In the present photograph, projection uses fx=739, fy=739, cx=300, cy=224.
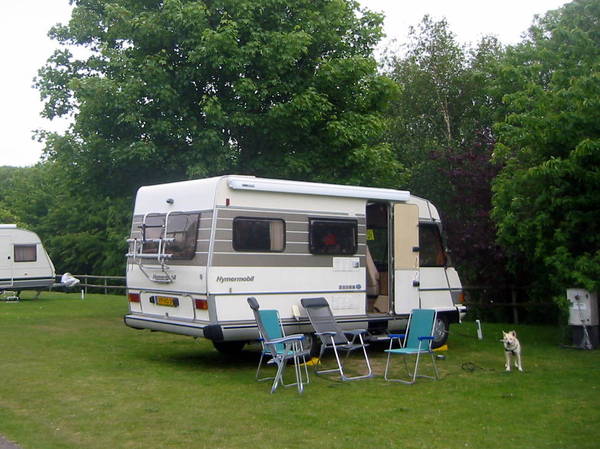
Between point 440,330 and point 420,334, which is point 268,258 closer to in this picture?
point 420,334

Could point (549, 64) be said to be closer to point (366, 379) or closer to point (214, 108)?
point (214, 108)

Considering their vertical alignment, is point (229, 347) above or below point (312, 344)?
below

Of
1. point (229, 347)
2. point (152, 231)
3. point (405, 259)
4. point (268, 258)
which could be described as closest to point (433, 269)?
point (405, 259)

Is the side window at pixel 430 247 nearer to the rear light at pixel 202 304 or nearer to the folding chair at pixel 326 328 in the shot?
the folding chair at pixel 326 328

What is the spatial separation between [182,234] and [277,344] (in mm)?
2269

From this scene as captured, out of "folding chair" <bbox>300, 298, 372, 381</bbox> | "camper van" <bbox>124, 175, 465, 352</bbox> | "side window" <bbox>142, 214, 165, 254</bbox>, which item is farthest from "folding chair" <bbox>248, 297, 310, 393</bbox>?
"side window" <bbox>142, 214, 165, 254</bbox>

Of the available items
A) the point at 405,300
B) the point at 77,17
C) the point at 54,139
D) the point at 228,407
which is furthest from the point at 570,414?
the point at 77,17

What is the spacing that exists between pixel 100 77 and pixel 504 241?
8.80 metres

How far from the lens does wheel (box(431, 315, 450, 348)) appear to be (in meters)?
12.7

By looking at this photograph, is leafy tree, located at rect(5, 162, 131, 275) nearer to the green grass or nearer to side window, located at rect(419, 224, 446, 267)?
side window, located at rect(419, 224, 446, 267)

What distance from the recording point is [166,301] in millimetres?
10641

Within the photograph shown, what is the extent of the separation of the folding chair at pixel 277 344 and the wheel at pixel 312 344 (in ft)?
2.42

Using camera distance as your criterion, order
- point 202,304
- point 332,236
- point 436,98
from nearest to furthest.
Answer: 1. point 202,304
2. point 332,236
3. point 436,98

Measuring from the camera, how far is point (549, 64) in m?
14.1
